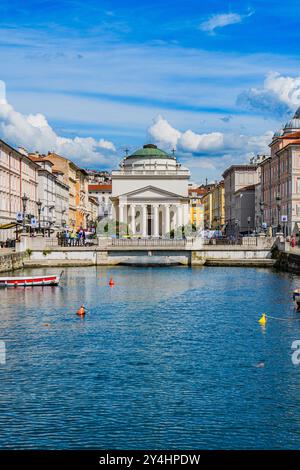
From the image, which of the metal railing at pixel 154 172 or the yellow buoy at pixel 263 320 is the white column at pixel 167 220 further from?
the yellow buoy at pixel 263 320

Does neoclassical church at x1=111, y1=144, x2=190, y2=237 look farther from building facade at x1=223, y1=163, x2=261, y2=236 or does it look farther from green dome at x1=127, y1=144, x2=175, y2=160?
building facade at x1=223, y1=163, x2=261, y2=236

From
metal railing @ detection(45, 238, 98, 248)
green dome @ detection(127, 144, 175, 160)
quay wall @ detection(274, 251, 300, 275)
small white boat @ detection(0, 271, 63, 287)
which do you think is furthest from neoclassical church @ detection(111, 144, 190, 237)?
small white boat @ detection(0, 271, 63, 287)

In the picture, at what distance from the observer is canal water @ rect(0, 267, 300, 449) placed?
61.9 feet

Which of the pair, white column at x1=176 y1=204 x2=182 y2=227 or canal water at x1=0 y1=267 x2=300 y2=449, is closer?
canal water at x1=0 y1=267 x2=300 y2=449

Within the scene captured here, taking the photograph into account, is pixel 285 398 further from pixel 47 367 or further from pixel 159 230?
pixel 159 230

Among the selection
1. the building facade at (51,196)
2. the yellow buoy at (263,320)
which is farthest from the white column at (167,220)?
the yellow buoy at (263,320)

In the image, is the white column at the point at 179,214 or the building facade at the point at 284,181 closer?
the building facade at the point at 284,181

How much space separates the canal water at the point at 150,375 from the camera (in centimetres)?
1888

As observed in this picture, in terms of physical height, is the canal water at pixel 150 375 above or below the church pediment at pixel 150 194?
below

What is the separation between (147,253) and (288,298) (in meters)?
33.8

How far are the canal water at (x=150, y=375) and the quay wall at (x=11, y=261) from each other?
68.8 feet

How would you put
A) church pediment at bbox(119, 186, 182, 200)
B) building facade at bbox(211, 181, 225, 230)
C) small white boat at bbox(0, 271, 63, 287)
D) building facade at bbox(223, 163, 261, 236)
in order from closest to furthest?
small white boat at bbox(0, 271, 63, 287) < church pediment at bbox(119, 186, 182, 200) < building facade at bbox(223, 163, 261, 236) < building facade at bbox(211, 181, 225, 230)

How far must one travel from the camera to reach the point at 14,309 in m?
41.4

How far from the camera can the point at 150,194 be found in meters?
134
